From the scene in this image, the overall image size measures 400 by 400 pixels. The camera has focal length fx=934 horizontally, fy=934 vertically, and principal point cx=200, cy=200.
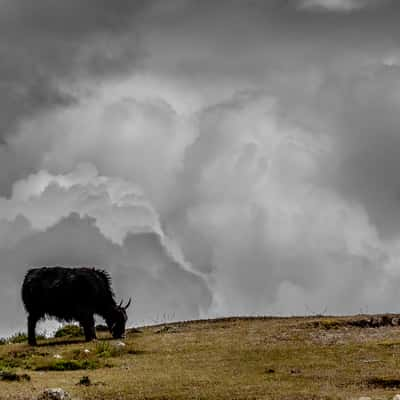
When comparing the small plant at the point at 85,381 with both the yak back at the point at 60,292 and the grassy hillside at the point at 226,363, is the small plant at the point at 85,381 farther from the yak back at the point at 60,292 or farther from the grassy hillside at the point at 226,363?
the yak back at the point at 60,292

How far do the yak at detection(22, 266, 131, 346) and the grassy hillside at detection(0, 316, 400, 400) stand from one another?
99 centimetres

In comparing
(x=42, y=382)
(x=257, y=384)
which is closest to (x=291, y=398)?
(x=257, y=384)

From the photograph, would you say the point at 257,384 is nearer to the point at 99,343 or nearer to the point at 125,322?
the point at 99,343

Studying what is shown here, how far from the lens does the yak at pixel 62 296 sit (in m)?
38.3

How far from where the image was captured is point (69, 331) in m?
42.1

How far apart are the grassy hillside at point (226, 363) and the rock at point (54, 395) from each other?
0.64 meters

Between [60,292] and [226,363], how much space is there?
10225mm

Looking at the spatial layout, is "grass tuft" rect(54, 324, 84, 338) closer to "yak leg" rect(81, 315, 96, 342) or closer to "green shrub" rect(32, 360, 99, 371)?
"yak leg" rect(81, 315, 96, 342)

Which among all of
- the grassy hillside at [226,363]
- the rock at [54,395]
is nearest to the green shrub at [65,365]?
the grassy hillside at [226,363]

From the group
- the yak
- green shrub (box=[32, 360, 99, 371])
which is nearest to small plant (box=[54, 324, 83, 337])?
the yak

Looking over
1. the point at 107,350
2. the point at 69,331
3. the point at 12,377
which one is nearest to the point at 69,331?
the point at 69,331

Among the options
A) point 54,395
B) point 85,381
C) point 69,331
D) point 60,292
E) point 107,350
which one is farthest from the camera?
point 69,331

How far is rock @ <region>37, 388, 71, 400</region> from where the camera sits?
24.1 meters

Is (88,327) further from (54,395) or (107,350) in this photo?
(54,395)
